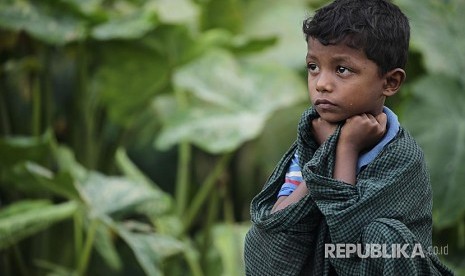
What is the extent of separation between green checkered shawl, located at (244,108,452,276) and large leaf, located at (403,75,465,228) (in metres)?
1.92

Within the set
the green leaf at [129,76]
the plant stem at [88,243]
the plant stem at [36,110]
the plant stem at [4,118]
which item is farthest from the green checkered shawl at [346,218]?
the plant stem at [4,118]

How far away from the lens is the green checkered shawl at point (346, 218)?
135cm

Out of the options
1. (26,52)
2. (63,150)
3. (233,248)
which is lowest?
(233,248)

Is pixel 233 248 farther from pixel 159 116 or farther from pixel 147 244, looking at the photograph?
pixel 159 116

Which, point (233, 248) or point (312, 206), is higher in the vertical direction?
point (312, 206)

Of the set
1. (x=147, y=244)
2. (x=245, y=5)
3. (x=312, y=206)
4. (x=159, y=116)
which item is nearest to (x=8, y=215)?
(x=147, y=244)

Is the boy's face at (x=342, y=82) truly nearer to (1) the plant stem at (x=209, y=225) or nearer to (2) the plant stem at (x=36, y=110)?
(1) the plant stem at (x=209, y=225)

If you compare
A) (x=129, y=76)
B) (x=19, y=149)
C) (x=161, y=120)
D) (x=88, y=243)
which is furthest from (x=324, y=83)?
(x=161, y=120)

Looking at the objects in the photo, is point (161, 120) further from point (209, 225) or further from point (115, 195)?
point (115, 195)

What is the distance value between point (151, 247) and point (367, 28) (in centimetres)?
197

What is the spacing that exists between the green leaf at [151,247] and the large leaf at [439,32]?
3.45 feet

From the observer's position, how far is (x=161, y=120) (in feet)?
14.4

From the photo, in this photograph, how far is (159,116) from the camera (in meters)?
4.42

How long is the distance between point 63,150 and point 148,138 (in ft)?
2.56
